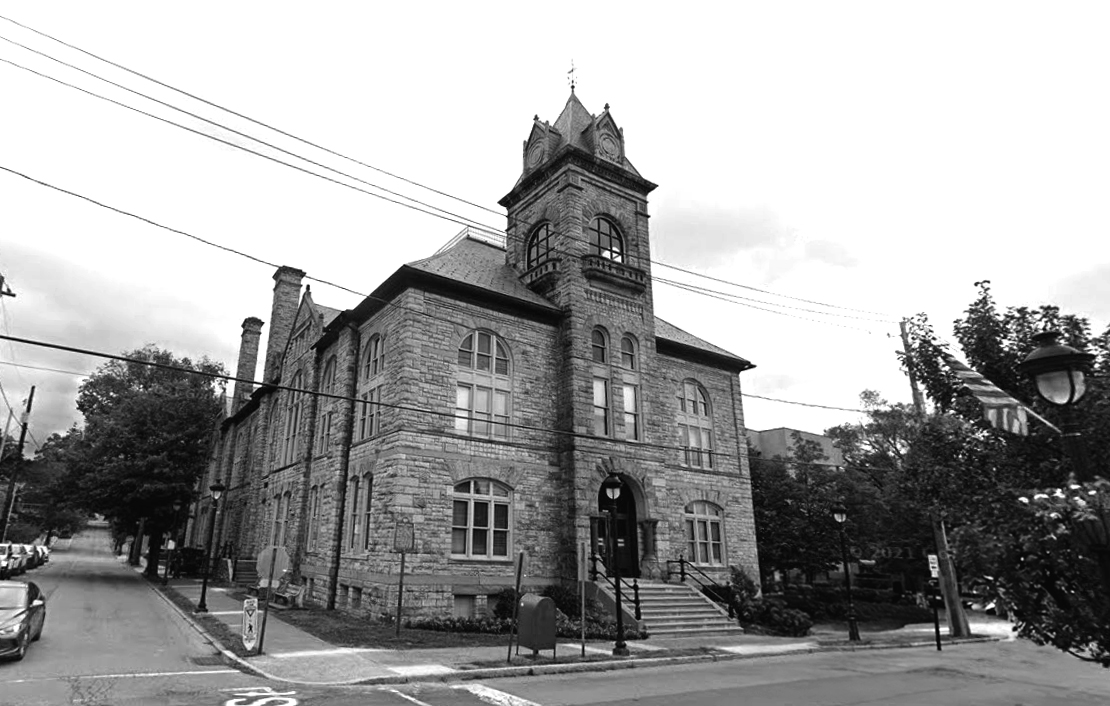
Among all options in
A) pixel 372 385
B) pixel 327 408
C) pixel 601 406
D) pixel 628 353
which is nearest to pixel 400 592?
pixel 372 385

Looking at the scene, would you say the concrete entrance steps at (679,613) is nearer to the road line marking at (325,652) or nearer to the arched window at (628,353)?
the arched window at (628,353)

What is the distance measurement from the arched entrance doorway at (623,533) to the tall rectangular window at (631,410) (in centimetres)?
196

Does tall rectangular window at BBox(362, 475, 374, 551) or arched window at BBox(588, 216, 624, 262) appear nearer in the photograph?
tall rectangular window at BBox(362, 475, 374, 551)

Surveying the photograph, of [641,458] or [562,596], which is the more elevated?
[641,458]

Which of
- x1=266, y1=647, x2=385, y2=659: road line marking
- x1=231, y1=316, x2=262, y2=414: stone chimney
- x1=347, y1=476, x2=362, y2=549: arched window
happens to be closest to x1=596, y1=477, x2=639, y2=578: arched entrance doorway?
x1=347, y1=476, x2=362, y2=549: arched window

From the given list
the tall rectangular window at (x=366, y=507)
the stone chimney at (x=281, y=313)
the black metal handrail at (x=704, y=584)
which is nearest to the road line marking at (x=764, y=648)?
the black metal handrail at (x=704, y=584)

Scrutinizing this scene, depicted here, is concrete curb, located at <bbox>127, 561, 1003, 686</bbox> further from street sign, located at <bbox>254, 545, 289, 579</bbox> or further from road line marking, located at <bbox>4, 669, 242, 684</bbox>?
street sign, located at <bbox>254, 545, 289, 579</bbox>

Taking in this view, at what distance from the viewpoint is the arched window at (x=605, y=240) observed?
2559 cm

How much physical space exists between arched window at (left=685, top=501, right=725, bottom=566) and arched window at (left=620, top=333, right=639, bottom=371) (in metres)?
6.32

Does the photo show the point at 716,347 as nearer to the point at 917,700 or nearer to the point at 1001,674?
the point at 1001,674

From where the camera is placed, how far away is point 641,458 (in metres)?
23.9

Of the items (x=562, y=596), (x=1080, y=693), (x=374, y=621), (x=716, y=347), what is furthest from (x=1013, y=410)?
(x=716, y=347)

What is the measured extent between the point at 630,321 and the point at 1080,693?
54.9 ft

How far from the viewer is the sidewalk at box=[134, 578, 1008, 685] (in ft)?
38.9
